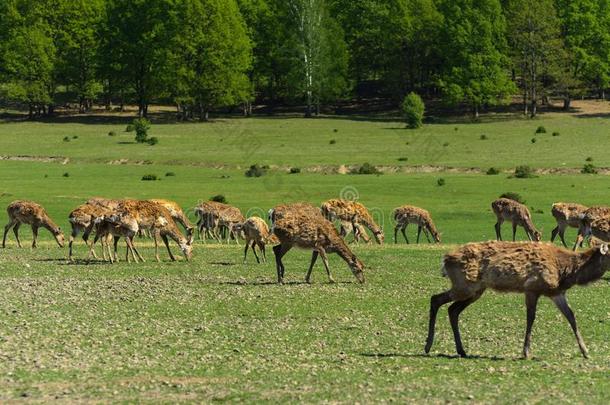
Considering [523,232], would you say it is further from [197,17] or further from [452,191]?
[197,17]

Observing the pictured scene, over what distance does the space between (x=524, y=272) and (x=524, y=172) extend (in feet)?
160

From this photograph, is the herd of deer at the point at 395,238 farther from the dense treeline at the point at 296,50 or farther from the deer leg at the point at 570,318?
the dense treeline at the point at 296,50

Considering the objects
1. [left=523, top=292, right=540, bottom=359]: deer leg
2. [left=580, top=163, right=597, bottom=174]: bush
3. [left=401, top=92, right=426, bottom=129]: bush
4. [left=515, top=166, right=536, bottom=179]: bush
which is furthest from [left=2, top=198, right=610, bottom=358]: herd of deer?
[left=401, top=92, right=426, bottom=129]: bush

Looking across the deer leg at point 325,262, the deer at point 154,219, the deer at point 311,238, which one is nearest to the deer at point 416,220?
the deer at point 154,219

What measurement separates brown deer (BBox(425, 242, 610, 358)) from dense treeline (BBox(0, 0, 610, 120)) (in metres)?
89.0

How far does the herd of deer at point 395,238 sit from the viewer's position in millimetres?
17156

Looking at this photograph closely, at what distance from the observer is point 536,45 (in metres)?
106

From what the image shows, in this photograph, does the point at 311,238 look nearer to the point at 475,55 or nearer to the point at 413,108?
the point at 413,108

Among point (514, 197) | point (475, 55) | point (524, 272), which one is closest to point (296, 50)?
point (475, 55)

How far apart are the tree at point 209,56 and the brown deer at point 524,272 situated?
90.1 m

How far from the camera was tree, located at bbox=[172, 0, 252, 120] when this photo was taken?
4220 inches

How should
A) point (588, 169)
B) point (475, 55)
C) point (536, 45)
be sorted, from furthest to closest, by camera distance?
point (475, 55) < point (536, 45) < point (588, 169)

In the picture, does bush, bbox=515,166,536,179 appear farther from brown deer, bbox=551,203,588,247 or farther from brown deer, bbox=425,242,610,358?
brown deer, bbox=425,242,610,358

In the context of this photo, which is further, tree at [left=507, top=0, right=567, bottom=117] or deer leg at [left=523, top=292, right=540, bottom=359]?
tree at [left=507, top=0, right=567, bottom=117]
